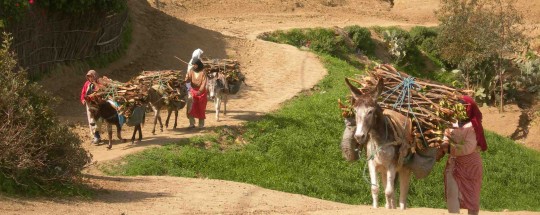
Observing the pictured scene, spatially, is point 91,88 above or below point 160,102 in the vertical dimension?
above

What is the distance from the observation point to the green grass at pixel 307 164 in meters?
18.5

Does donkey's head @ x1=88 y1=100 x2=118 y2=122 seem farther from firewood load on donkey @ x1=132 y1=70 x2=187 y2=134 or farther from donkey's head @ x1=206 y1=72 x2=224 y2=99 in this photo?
donkey's head @ x1=206 y1=72 x2=224 y2=99

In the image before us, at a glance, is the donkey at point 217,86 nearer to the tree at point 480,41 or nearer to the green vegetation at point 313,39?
the green vegetation at point 313,39

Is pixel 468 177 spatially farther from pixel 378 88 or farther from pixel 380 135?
pixel 378 88

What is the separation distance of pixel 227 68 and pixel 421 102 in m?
9.40

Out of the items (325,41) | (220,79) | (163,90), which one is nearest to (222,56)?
(325,41)

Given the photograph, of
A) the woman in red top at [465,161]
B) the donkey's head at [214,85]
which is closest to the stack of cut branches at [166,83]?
the donkey's head at [214,85]

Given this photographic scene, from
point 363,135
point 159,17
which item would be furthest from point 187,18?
point 363,135

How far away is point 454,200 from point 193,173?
6.13 m

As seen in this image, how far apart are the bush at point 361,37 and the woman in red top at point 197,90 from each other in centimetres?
1573

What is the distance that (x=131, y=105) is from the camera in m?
19.0

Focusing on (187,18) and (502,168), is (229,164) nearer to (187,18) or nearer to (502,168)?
(502,168)

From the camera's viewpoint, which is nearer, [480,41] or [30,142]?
[30,142]

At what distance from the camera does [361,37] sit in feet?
118
